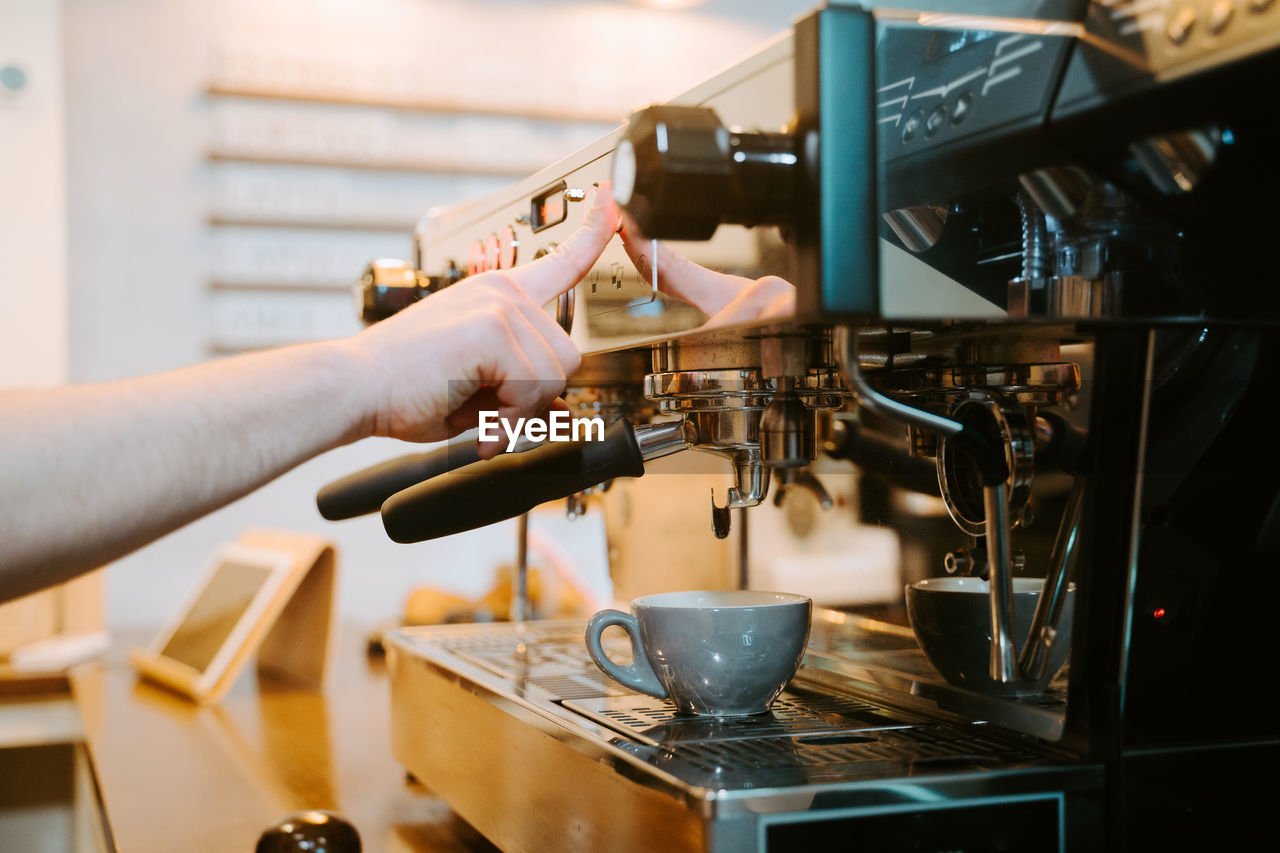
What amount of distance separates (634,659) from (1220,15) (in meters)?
0.42

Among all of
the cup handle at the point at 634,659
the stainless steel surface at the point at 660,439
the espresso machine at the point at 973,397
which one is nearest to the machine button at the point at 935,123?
the espresso machine at the point at 973,397

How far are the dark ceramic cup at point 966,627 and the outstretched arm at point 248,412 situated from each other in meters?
0.23

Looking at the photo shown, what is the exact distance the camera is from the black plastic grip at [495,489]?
557 millimetres

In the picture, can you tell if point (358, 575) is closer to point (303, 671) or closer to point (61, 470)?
point (303, 671)

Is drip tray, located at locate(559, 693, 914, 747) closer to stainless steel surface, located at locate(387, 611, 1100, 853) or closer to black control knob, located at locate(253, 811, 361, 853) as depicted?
stainless steel surface, located at locate(387, 611, 1100, 853)

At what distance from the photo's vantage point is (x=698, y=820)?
1.51 feet

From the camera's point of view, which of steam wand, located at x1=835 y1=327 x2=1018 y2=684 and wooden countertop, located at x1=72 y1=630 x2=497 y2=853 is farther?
wooden countertop, located at x1=72 y1=630 x2=497 y2=853

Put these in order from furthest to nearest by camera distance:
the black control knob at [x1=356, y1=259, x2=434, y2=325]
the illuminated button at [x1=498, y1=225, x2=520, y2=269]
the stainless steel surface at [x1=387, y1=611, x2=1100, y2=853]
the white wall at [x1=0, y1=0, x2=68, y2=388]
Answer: the white wall at [x1=0, y1=0, x2=68, y2=388] → the black control knob at [x1=356, y1=259, x2=434, y2=325] → the illuminated button at [x1=498, y1=225, x2=520, y2=269] → the stainless steel surface at [x1=387, y1=611, x2=1100, y2=853]

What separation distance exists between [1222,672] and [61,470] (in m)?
0.49

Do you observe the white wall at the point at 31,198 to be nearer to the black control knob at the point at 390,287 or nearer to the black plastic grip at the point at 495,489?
the black control knob at the point at 390,287

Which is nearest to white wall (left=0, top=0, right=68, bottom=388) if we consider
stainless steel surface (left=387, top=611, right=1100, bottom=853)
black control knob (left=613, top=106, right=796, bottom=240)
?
stainless steel surface (left=387, top=611, right=1100, bottom=853)

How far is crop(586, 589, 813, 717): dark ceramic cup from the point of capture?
1.96 feet

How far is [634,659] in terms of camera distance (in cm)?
65

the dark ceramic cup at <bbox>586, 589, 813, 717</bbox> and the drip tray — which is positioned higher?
the dark ceramic cup at <bbox>586, 589, 813, 717</bbox>
